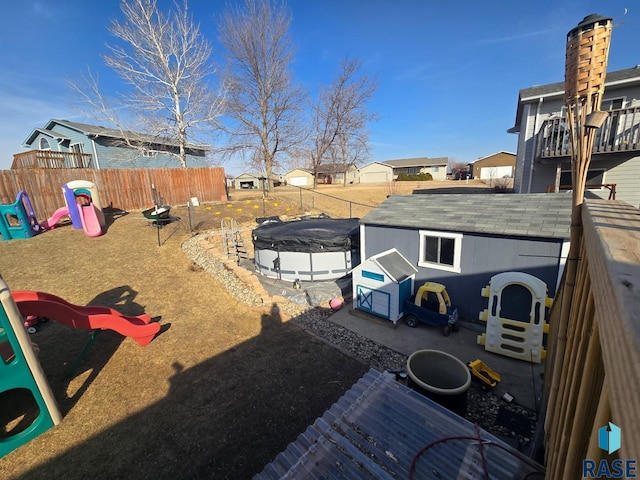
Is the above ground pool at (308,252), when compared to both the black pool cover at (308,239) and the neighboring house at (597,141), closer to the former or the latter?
the black pool cover at (308,239)

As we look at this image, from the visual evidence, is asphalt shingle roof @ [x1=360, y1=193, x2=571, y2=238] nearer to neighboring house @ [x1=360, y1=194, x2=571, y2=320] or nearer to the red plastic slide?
neighboring house @ [x1=360, y1=194, x2=571, y2=320]

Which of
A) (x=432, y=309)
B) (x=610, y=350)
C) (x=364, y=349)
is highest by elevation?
(x=610, y=350)

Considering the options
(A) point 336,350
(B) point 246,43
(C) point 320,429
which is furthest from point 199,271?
(B) point 246,43

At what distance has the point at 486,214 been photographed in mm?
7355

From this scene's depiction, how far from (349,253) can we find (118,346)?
7.00 meters

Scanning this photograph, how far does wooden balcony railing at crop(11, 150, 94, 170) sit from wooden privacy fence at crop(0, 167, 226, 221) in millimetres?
3196

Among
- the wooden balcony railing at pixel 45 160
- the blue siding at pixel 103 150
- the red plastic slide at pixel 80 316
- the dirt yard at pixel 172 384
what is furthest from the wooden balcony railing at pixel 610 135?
the wooden balcony railing at pixel 45 160

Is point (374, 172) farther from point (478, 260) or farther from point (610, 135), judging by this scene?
point (478, 260)

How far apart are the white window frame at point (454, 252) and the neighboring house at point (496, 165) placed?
4696 centimetres

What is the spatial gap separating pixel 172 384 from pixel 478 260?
722 cm

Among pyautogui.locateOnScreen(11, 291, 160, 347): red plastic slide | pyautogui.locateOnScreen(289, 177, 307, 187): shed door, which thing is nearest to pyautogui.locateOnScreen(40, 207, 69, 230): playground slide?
pyautogui.locateOnScreen(11, 291, 160, 347): red plastic slide

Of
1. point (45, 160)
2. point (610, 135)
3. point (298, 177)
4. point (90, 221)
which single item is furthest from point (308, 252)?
point (298, 177)

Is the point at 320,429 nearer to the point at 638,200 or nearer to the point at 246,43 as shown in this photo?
the point at 638,200

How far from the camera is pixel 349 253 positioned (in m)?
10.2
